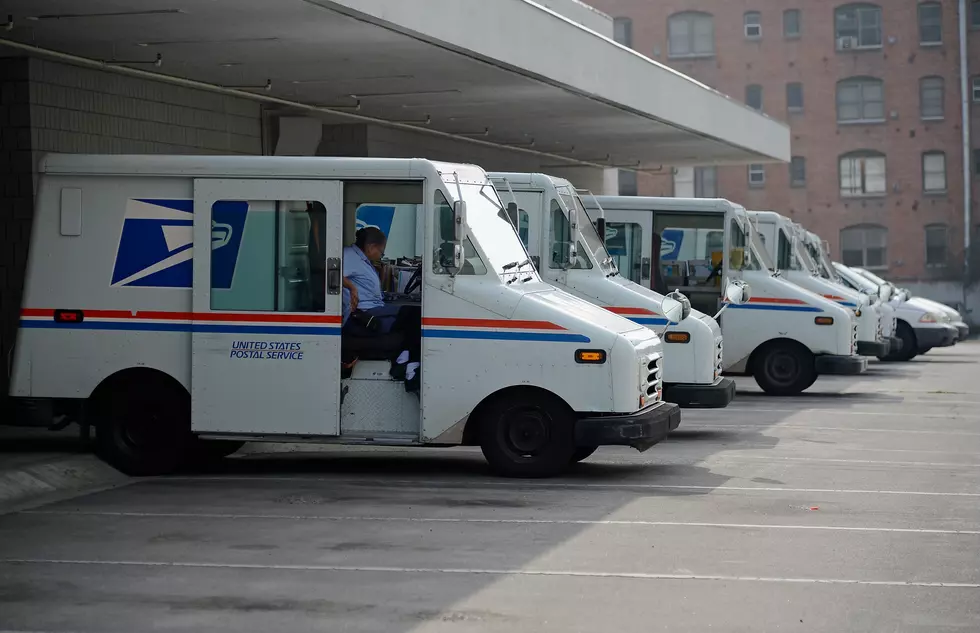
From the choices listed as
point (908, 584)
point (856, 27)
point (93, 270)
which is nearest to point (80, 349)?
point (93, 270)

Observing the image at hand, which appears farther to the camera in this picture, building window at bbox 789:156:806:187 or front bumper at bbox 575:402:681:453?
building window at bbox 789:156:806:187

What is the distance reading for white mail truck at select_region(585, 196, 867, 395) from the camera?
765 inches

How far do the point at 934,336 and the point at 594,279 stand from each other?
1728 centimetres

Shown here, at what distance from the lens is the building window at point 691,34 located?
7119 cm

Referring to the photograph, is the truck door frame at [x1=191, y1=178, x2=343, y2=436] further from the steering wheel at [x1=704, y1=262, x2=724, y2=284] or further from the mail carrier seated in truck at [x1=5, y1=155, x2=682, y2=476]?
the steering wheel at [x1=704, y1=262, x2=724, y2=284]

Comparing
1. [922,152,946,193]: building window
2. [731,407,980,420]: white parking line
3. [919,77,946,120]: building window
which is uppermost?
[919,77,946,120]: building window

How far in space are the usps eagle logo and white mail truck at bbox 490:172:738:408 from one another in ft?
12.4

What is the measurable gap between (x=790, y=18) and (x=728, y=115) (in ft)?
130

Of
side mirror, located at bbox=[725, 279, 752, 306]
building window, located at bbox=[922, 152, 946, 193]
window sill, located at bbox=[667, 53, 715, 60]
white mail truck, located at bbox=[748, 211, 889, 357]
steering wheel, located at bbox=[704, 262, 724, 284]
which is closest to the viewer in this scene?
side mirror, located at bbox=[725, 279, 752, 306]

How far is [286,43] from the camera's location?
16891 mm

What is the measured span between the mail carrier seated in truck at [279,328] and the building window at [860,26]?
2297 inches

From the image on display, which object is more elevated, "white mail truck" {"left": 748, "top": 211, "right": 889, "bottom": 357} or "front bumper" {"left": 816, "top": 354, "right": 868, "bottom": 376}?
"white mail truck" {"left": 748, "top": 211, "right": 889, "bottom": 357}

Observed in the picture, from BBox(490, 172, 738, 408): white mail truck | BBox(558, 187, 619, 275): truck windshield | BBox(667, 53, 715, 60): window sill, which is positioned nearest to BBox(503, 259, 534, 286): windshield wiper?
BBox(490, 172, 738, 408): white mail truck

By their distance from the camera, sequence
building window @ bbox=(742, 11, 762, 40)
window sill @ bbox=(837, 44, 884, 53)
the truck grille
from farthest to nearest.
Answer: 1. building window @ bbox=(742, 11, 762, 40)
2. window sill @ bbox=(837, 44, 884, 53)
3. the truck grille
